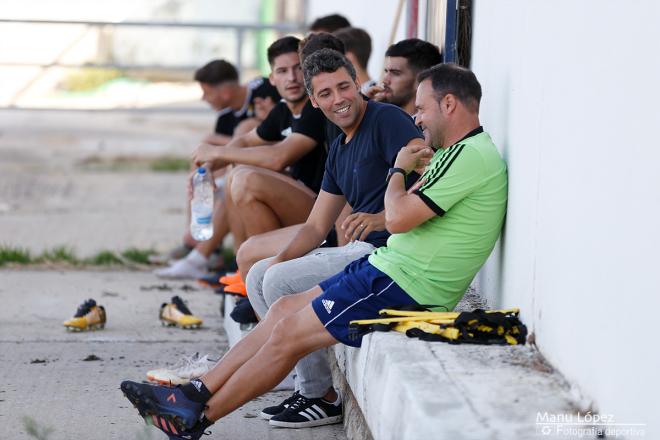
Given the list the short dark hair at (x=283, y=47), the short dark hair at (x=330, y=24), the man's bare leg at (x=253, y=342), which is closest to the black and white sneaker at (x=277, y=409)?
the man's bare leg at (x=253, y=342)

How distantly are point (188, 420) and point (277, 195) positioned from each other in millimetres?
2182

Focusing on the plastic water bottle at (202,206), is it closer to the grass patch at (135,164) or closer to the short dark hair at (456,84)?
the short dark hair at (456,84)

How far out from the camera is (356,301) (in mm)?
4422

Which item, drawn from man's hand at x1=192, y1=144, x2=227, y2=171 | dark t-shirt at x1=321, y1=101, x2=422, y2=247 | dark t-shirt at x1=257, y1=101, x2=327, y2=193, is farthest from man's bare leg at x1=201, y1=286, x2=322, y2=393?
man's hand at x1=192, y1=144, x2=227, y2=171

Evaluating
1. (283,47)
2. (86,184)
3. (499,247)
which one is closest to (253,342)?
(499,247)

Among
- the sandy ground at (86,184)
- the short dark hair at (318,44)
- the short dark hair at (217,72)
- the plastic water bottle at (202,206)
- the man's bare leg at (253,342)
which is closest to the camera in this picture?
the man's bare leg at (253,342)

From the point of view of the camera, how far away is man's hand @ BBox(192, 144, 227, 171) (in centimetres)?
676

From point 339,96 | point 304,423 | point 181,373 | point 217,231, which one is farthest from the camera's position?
point 217,231

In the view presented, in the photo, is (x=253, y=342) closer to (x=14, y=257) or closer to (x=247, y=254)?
(x=247, y=254)

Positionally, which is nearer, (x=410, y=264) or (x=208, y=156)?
(x=410, y=264)

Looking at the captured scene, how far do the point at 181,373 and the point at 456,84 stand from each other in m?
1.97

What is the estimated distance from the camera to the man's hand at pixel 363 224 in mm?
5012

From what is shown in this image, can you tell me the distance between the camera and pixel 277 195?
21.1 feet

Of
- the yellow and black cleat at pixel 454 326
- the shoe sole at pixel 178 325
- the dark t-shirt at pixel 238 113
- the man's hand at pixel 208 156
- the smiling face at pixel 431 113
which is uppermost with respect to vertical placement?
the smiling face at pixel 431 113
